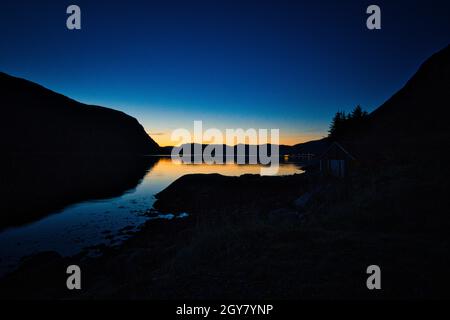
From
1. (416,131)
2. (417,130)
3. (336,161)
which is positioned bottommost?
(336,161)

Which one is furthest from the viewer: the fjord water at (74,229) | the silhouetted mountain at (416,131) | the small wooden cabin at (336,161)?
the small wooden cabin at (336,161)

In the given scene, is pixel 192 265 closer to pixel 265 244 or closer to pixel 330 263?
pixel 265 244

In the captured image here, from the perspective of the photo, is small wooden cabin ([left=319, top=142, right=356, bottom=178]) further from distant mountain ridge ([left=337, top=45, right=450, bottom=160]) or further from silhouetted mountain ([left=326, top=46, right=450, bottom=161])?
distant mountain ridge ([left=337, top=45, right=450, bottom=160])

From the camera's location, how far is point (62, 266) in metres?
12.9

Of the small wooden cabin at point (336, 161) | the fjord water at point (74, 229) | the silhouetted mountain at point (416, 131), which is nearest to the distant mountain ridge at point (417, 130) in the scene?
the silhouetted mountain at point (416, 131)

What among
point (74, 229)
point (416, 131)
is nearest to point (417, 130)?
point (416, 131)

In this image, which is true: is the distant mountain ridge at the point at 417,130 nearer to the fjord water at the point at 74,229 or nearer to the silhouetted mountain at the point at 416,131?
the silhouetted mountain at the point at 416,131

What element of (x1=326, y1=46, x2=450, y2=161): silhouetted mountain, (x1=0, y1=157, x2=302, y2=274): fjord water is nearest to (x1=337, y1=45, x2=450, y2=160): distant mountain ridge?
(x1=326, y1=46, x2=450, y2=161): silhouetted mountain

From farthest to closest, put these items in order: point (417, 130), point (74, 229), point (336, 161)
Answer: point (417, 130), point (336, 161), point (74, 229)

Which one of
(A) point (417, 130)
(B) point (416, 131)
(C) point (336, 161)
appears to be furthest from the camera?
(A) point (417, 130)

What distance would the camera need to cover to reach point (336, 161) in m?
31.3

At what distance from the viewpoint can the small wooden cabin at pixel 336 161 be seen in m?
29.1

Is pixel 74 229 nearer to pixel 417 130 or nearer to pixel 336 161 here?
pixel 336 161
